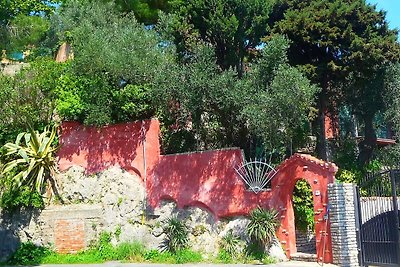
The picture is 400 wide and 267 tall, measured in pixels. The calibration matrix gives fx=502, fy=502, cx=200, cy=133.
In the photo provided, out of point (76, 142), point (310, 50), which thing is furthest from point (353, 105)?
point (76, 142)

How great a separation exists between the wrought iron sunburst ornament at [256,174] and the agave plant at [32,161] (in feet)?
23.6

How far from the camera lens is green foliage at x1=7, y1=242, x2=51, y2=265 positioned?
57.1 ft

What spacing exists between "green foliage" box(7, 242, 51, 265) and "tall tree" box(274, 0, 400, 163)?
1135 centimetres

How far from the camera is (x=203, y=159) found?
16766 mm

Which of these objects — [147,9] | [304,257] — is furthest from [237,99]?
[147,9]

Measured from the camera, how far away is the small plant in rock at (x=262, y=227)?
14938mm

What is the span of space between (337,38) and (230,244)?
835 centimetres

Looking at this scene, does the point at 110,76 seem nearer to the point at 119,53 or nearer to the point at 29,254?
the point at 119,53

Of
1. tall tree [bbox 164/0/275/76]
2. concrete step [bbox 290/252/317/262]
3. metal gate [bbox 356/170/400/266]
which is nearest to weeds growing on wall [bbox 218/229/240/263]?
concrete step [bbox 290/252/317/262]

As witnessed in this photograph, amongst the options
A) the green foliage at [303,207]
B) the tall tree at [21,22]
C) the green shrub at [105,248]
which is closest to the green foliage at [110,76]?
the green shrub at [105,248]

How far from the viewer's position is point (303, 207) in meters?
17.2

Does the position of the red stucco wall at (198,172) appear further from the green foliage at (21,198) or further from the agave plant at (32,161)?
the green foliage at (21,198)

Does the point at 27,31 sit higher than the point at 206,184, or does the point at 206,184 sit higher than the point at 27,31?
the point at 27,31

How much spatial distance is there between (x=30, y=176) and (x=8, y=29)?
12.6 m
